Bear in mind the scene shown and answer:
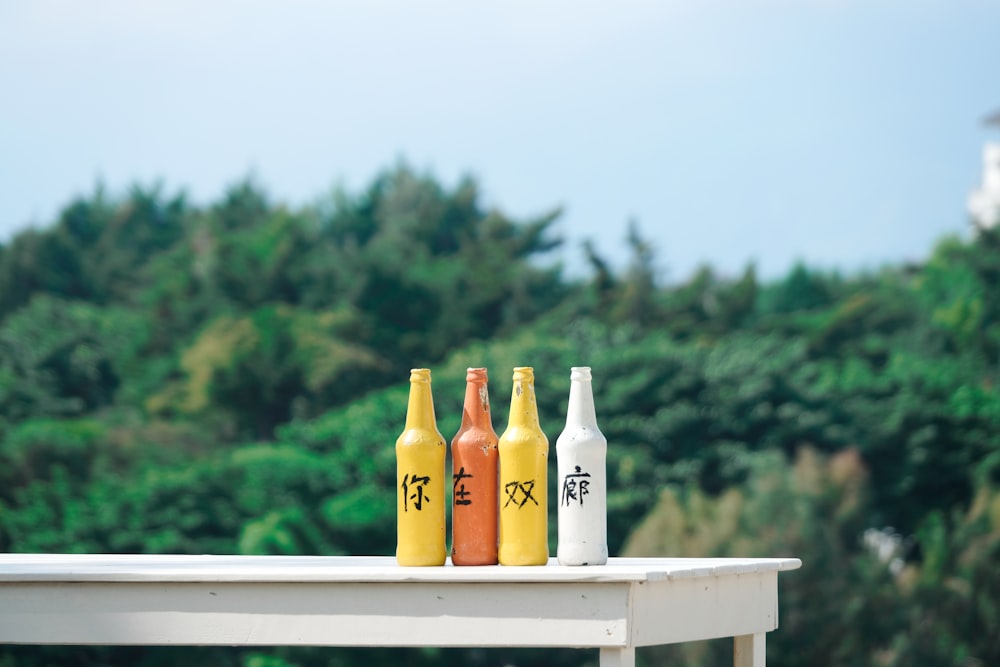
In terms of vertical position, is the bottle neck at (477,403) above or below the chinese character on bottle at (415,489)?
above

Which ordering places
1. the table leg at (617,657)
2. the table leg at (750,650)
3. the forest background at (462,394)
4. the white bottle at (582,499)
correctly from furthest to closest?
the forest background at (462,394), the table leg at (750,650), the white bottle at (582,499), the table leg at (617,657)

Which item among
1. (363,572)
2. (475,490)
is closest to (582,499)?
(475,490)

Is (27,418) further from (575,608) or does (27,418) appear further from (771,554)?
(575,608)

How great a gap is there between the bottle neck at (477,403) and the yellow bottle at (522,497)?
33 mm

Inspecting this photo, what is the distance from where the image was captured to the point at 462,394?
1130 cm

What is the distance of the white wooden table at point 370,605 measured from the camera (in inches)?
53.3

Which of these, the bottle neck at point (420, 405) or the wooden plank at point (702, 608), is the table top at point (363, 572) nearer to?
the wooden plank at point (702, 608)

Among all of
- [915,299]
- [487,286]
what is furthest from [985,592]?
[487,286]

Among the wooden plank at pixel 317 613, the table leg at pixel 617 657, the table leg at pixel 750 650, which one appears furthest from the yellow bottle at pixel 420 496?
the table leg at pixel 750 650

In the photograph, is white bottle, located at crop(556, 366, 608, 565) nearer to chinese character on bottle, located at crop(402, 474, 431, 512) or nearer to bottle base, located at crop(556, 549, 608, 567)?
bottle base, located at crop(556, 549, 608, 567)

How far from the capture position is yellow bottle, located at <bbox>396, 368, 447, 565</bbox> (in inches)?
A: 58.9

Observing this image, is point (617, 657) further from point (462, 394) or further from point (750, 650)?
point (462, 394)

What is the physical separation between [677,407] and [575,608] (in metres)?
10.3

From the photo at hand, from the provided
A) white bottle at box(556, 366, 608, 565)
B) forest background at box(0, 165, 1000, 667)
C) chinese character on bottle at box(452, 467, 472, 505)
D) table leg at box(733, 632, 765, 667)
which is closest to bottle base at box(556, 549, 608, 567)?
white bottle at box(556, 366, 608, 565)
